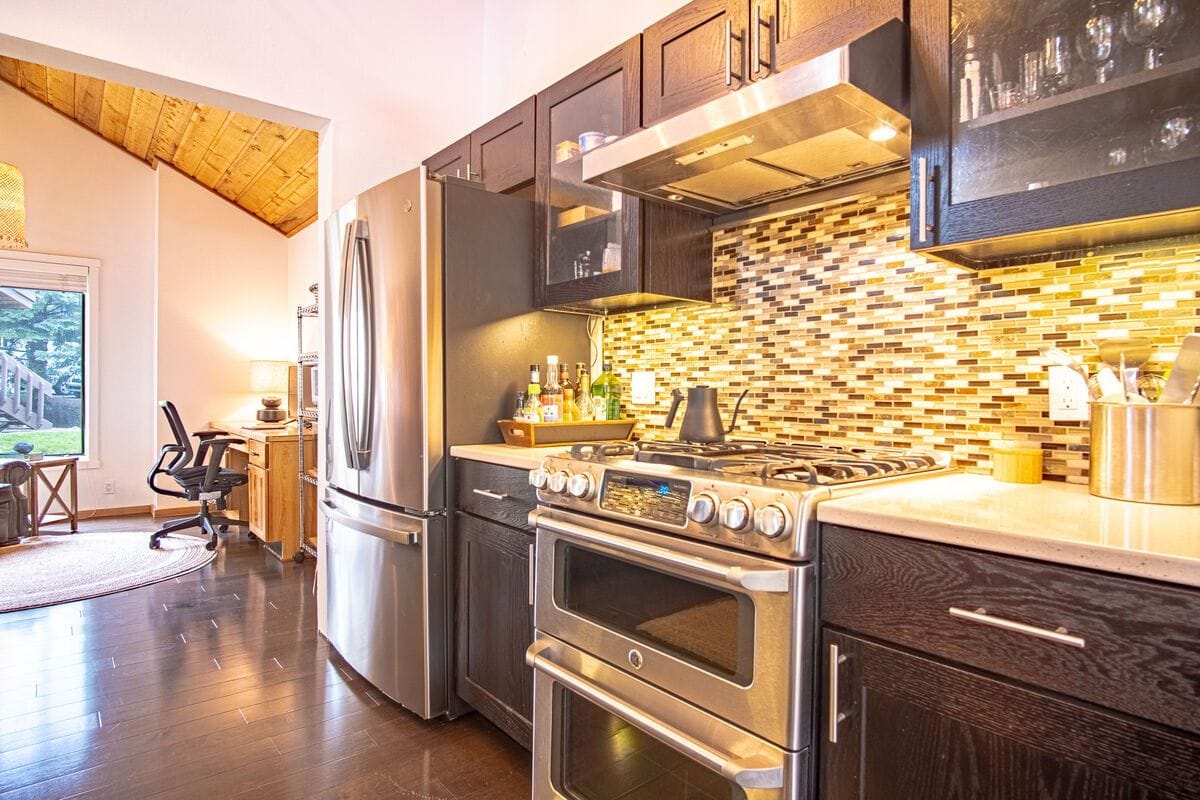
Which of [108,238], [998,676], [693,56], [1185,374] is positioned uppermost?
[108,238]

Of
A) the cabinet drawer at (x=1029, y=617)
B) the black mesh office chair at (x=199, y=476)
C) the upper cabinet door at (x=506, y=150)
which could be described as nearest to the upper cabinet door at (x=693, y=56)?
the upper cabinet door at (x=506, y=150)

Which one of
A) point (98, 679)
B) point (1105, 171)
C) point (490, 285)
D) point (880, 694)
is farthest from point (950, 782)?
point (98, 679)

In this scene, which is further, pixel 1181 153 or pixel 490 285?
pixel 490 285

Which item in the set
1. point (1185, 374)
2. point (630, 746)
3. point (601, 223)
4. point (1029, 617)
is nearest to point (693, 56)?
point (601, 223)

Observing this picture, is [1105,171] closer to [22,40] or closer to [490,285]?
[490,285]

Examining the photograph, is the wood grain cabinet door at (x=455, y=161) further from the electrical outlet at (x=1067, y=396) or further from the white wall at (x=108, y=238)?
the white wall at (x=108, y=238)

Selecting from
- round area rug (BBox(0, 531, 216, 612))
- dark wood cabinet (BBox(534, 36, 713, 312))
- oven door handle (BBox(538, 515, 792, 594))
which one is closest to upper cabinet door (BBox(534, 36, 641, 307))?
dark wood cabinet (BBox(534, 36, 713, 312))

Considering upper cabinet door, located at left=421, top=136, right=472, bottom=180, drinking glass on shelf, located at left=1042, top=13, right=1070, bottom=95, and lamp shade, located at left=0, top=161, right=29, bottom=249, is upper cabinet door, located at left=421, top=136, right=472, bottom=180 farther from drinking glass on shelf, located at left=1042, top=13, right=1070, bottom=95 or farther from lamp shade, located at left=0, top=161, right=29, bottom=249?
lamp shade, located at left=0, top=161, right=29, bottom=249

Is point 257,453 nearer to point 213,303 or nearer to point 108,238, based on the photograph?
point 213,303

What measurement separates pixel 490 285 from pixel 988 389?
1.56 meters

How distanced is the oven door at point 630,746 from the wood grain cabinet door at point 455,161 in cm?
200

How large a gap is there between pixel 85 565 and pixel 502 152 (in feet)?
12.4

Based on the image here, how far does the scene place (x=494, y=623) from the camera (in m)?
2.00

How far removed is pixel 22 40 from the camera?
229 centimetres
